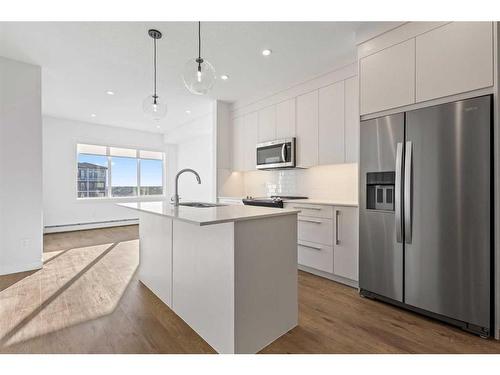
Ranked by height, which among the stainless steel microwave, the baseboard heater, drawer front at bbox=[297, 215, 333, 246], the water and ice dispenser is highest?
the stainless steel microwave

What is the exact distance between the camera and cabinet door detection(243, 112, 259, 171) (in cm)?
451

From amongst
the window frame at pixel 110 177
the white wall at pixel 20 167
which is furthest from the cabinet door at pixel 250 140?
the window frame at pixel 110 177

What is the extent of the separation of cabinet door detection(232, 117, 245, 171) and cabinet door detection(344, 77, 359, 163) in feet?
6.69

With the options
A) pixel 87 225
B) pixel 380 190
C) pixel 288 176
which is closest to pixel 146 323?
pixel 380 190

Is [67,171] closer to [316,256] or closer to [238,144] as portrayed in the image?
[238,144]

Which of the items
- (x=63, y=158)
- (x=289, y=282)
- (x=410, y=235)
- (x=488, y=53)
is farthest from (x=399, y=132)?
(x=63, y=158)

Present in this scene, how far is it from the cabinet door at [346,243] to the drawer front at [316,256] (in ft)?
0.25

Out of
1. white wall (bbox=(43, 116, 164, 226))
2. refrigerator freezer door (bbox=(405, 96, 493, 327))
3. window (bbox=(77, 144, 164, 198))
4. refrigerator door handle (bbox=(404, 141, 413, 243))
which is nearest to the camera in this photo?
refrigerator freezer door (bbox=(405, 96, 493, 327))

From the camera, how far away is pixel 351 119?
125 inches

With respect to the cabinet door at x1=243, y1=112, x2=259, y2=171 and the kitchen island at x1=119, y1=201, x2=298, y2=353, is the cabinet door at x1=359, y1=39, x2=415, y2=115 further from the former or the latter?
the cabinet door at x1=243, y1=112, x2=259, y2=171

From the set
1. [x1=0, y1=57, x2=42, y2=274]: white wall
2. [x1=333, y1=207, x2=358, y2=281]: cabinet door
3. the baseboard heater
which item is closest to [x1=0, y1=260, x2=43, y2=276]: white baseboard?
[x1=0, y1=57, x2=42, y2=274]: white wall

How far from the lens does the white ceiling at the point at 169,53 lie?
255 cm

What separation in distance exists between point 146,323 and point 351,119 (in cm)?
306
